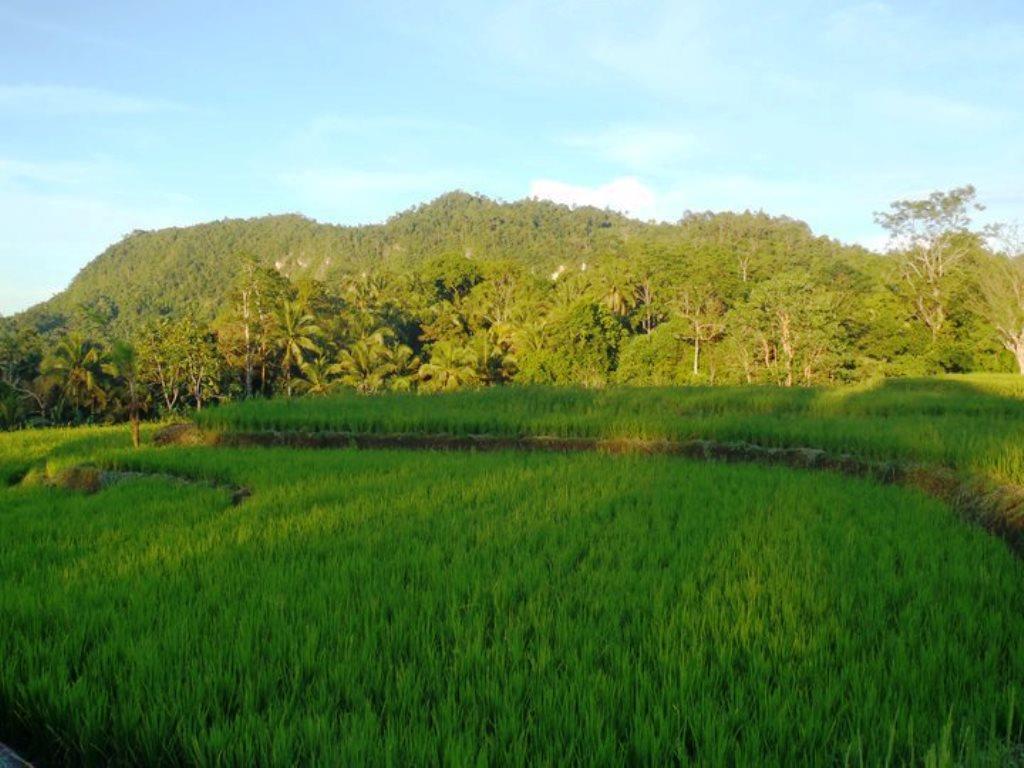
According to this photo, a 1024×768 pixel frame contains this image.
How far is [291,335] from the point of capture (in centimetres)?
3431

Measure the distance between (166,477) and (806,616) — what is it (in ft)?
22.2

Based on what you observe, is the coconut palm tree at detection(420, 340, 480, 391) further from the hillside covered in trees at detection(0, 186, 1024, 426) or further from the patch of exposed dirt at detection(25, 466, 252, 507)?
the patch of exposed dirt at detection(25, 466, 252, 507)

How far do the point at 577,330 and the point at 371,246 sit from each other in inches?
2545

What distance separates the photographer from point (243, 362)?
1364 inches

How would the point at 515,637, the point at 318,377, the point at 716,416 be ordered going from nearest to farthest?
the point at 515,637 → the point at 716,416 → the point at 318,377

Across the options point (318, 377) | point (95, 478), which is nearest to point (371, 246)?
point (318, 377)

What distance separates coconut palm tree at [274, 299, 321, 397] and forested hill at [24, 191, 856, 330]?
81.4ft

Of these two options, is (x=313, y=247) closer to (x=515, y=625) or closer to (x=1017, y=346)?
(x=1017, y=346)

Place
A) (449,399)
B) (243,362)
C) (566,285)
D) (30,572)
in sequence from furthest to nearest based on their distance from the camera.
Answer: (566,285)
(243,362)
(449,399)
(30,572)

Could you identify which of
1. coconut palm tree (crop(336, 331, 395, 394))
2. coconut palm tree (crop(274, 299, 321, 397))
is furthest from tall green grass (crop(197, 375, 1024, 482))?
coconut palm tree (crop(274, 299, 321, 397))

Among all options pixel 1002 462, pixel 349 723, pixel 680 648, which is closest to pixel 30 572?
pixel 349 723

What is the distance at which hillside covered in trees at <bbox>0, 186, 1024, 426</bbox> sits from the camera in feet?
95.1

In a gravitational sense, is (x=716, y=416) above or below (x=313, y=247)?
below

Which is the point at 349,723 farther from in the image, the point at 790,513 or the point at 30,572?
the point at 790,513
